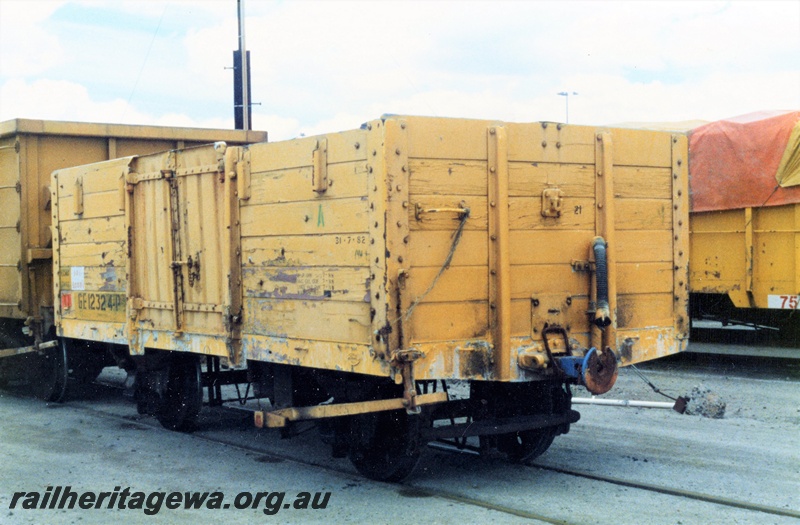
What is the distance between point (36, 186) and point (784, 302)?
9130 millimetres

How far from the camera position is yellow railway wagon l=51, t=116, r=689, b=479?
5.97 m

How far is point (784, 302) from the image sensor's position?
37.2 ft

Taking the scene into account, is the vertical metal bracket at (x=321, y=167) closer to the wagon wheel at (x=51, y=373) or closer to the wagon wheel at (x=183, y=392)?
the wagon wheel at (x=183, y=392)

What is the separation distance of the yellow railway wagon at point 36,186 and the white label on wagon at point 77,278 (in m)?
1.37

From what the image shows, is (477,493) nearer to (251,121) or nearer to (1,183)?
(1,183)

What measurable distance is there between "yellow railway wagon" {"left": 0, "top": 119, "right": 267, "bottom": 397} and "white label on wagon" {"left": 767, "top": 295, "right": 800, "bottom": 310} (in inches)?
259

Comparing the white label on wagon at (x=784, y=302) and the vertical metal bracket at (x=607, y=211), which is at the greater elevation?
the vertical metal bracket at (x=607, y=211)

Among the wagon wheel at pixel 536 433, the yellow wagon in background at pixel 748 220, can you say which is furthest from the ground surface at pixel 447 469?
the yellow wagon in background at pixel 748 220

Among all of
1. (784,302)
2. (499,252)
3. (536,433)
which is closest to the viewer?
(499,252)

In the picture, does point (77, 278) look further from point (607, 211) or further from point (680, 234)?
point (680, 234)

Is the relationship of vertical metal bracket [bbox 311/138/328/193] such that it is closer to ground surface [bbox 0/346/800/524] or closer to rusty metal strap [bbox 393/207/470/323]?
rusty metal strap [bbox 393/207/470/323]

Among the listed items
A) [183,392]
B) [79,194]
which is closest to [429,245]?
[183,392]

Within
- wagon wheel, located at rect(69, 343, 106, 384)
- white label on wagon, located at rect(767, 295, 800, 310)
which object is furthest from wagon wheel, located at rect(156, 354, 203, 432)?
white label on wagon, located at rect(767, 295, 800, 310)

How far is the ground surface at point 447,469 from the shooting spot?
5.97 metres
